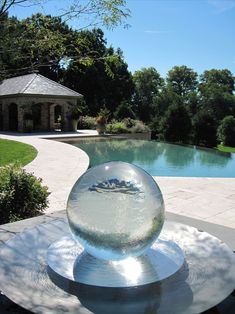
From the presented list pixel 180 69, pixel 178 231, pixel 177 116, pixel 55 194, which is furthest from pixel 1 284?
pixel 180 69

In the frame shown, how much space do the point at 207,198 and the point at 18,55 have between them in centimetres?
543

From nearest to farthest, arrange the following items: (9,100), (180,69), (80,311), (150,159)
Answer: (80,311), (150,159), (9,100), (180,69)

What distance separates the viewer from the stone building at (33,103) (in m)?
25.6

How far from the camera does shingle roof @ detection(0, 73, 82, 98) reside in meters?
25.6

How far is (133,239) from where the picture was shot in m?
2.73

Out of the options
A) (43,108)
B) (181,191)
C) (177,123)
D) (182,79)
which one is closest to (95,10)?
(181,191)

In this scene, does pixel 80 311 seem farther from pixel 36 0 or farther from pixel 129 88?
pixel 129 88

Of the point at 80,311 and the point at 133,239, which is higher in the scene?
A: the point at 133,239

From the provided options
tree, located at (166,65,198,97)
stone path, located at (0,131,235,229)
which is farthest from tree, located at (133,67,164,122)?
stone path, located at (0,131,235,229)

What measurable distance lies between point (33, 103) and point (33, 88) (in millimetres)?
1131

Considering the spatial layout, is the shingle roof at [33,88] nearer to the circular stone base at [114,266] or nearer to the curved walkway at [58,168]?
the curved walkway at [58,168]

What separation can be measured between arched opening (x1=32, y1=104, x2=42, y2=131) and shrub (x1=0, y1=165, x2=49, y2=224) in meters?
22.7

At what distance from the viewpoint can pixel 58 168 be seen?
465 inches

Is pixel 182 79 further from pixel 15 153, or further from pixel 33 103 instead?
pixel 15 153
